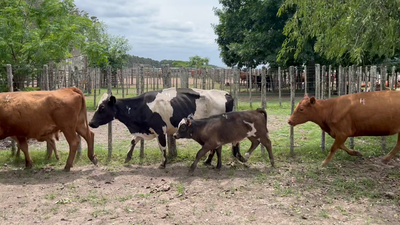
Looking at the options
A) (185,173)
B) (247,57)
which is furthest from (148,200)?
(247,57)

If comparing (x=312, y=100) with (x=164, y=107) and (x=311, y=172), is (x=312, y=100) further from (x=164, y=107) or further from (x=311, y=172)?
(x=164, y=107)

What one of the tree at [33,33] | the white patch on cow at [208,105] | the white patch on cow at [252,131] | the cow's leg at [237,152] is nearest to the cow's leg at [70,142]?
the white patch on cow at [208,105]

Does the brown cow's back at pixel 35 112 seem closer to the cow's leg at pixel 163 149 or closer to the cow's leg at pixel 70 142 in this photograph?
the cow's leg at pixel 70 142

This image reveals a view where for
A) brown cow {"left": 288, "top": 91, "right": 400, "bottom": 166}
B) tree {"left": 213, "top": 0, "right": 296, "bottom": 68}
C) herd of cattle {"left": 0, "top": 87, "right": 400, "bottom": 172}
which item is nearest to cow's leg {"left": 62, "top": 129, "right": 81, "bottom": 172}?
herd of cattle {"left": 0, "top": 87, "right": 400, "bottom": 172}

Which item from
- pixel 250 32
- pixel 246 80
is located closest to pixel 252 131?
pixel 246 80

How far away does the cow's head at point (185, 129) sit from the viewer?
A: 6680 mm

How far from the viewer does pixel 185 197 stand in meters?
5.45

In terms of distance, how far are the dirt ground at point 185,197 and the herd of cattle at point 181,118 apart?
1.41 ft

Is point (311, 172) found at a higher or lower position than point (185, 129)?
lower

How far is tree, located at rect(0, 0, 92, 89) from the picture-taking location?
15422 mm

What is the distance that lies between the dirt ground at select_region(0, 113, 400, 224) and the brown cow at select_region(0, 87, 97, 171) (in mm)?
720

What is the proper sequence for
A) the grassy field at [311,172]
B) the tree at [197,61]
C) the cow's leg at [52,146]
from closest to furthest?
the grassy field at [311,172] → the cow's leg at [52,146] → the tree at [197,61]

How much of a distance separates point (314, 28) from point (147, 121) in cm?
551

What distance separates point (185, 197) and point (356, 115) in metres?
3.55
